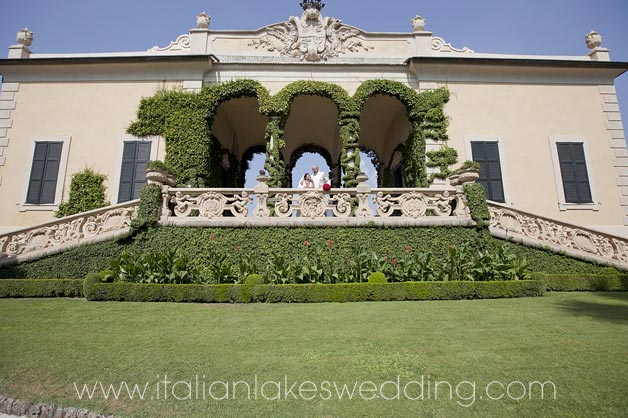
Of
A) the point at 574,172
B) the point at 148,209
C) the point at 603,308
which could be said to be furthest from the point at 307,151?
the point at 603,308

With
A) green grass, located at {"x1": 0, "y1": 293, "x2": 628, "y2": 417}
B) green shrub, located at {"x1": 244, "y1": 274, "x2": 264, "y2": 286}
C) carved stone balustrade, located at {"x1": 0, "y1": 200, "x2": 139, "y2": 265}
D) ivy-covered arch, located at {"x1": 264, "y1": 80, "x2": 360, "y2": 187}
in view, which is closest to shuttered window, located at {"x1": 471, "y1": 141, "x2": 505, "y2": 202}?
ivy-covered arch, located at {"x1": 264, "y1": 80, "x2": 360, "y2": 187}

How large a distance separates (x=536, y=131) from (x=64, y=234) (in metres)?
18.3

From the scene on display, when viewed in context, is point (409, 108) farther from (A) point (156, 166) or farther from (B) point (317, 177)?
(A) point (156, 166)

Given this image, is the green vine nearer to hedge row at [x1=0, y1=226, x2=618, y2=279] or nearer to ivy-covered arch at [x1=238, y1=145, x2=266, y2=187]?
hedge row at [x1=0, y1=226, x2=618, y2=279]

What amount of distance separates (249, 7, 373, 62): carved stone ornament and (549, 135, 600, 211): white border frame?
934 cm

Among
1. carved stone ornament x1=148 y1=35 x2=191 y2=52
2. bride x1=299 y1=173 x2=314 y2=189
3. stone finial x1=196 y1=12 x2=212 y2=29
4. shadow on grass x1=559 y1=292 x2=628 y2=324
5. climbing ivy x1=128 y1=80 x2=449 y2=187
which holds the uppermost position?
stone finial x1=196 y1=12 x2=212 y2=29

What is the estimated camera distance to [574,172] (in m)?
14.2

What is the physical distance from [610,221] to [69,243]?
19.6 metres

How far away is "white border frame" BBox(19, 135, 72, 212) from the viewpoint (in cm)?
1338

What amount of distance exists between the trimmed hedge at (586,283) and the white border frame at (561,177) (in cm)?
613

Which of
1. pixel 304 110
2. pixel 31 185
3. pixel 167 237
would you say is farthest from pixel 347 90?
pixel 31 185

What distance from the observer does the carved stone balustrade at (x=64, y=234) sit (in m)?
9.41

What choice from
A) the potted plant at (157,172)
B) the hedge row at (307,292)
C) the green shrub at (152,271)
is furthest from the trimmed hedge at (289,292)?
the potted plant at (157,172)

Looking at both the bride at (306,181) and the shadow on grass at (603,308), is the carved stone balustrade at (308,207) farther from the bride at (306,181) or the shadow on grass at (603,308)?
the shadow on grass at (603,308)
